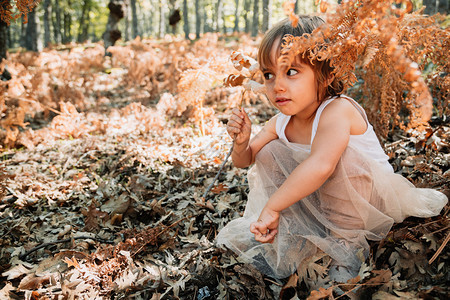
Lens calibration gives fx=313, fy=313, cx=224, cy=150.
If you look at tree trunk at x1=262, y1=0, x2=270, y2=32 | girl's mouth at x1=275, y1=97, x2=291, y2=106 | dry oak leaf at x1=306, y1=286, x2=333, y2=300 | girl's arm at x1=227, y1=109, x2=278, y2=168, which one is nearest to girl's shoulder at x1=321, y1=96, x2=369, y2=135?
girl's mouth at x1=275, y1=97, x2=291, y2=106

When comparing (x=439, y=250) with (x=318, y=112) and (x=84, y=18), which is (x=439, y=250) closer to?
(x=318, y=112)

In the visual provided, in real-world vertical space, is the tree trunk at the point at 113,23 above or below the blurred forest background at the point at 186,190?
above

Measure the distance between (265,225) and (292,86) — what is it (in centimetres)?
74

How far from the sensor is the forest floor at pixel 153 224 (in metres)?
1.67

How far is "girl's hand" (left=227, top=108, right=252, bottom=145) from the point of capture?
196 cm

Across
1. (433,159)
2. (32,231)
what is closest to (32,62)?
(32,231)

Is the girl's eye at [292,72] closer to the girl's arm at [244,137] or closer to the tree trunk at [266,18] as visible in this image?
the girl's arm at [244,137]

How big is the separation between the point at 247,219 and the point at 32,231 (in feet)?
5.73

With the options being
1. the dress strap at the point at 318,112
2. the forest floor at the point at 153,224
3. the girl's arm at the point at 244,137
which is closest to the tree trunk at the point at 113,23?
the forest floor at the point at 153,224

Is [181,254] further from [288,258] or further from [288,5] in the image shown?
[288,5]

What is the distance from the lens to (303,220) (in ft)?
6.06

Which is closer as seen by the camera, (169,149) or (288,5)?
(288,5)

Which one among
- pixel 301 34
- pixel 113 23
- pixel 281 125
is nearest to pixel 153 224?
pixel 281 125

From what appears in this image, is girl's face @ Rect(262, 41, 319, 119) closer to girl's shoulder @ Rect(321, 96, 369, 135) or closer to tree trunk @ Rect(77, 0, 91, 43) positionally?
girl's shoulder @ Rect(321, 96, 369, 135)
